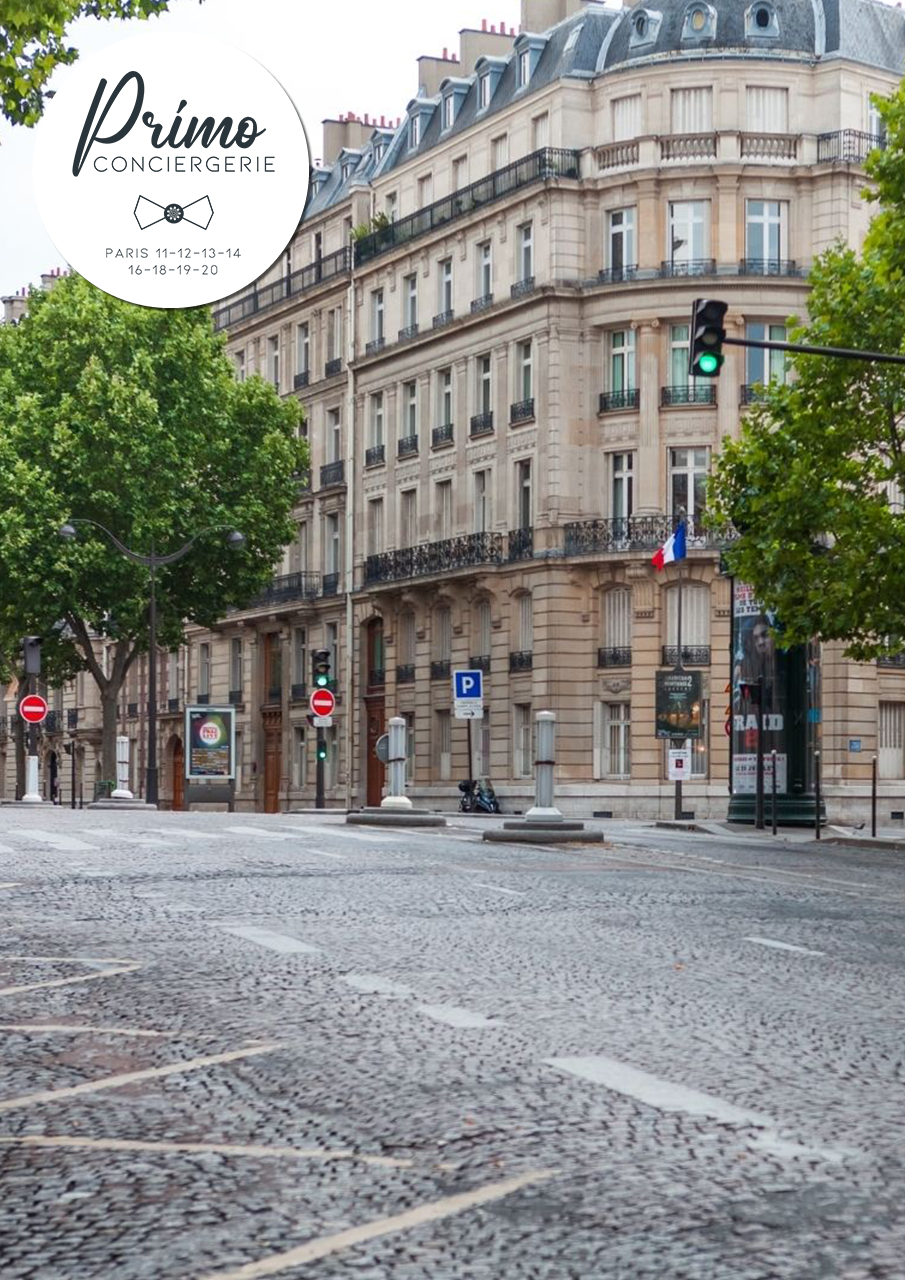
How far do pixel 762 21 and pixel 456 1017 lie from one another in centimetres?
5307

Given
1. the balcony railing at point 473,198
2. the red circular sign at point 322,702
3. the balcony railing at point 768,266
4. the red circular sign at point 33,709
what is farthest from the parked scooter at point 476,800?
the balcony railing at point 473,198

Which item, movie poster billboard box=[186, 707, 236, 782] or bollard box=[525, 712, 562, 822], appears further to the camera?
movie poster billboard box=[186, 707, 236, 782]

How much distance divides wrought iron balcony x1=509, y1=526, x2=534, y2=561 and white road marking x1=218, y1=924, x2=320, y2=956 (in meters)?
46.4

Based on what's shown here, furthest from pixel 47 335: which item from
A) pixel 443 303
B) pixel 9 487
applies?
pixel 443 303

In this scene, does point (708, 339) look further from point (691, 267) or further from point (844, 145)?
point (844, 145)

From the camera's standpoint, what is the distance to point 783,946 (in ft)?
40.1

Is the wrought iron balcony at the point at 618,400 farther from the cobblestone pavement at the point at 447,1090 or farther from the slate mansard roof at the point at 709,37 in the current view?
the cobblestone pavement at the point at 447,1090

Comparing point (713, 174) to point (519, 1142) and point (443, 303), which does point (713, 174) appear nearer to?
point (443, 303)

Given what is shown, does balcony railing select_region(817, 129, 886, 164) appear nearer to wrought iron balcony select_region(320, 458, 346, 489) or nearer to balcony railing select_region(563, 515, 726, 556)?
balcony railing select_region(563, 515, 726, 556)

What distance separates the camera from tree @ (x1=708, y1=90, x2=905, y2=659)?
113 ft

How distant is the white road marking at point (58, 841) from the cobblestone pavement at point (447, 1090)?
6.68 m

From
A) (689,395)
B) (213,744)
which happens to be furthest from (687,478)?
(213,744)

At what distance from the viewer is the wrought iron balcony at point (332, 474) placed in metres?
70.8

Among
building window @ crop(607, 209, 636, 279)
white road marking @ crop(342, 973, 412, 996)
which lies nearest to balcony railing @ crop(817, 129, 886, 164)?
building window @ crop(607, 209, 636, 279)
